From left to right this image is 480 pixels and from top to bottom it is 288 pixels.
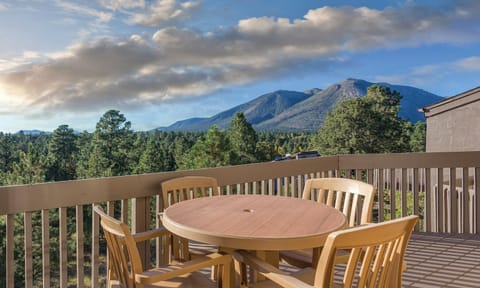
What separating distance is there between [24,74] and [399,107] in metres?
30.3

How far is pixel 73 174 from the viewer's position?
100 feet

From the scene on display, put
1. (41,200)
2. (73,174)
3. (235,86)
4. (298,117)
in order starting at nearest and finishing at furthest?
(41,200) → (73,174) → (298,117) → (235,86)

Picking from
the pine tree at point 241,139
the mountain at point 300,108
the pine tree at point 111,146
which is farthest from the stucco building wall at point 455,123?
the pine tree at point 111,146

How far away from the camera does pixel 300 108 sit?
49.4 m

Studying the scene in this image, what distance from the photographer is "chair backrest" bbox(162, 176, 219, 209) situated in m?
2.85

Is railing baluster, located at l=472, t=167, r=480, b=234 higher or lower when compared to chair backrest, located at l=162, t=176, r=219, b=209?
lower

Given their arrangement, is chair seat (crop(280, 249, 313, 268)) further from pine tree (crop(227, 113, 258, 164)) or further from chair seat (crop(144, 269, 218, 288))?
pine tree (crop(227, 113, 258, 164))

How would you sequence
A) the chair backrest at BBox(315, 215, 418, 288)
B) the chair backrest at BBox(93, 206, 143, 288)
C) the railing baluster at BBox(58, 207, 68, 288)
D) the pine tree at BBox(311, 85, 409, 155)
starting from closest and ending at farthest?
the chair backrest at BBox(315, 215, 418, 288)
the chair backrest at BBox(93, 206, 143, 288)
the railing baluster at BBox(58, 207, 68, 288)
the pine tree at BBox(311, 85, 409, 155)

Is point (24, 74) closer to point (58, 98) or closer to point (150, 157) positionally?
point (58, 98)

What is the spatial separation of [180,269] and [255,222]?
47cm

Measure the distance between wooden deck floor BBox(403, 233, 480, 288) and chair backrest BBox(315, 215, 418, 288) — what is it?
1814mm

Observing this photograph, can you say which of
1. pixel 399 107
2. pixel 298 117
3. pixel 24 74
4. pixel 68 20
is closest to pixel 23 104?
pixel 24 74

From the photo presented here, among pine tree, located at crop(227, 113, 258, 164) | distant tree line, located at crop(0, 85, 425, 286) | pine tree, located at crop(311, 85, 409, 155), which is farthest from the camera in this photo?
pine tree, located at crop(227, 113, 258, 164)

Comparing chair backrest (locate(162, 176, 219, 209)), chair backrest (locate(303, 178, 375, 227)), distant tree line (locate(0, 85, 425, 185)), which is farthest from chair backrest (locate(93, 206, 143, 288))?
distant tree line (locate(0, 85, 425, 185))
